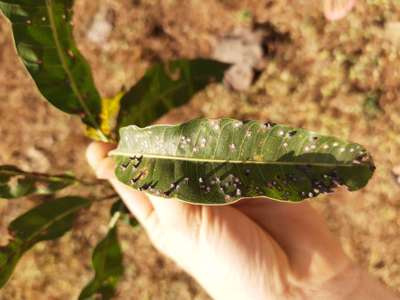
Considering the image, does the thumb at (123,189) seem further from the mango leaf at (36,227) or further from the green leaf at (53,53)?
the mango leaf at (36,227)

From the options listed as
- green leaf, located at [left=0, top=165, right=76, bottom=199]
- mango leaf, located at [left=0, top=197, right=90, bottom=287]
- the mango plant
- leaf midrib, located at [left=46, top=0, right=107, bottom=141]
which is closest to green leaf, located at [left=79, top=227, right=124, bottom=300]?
the mango plant

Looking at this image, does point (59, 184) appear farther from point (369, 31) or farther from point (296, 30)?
point (369, 31)

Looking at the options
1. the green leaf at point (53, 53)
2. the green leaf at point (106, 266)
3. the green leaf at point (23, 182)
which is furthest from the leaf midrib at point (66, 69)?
the green leaf at point (106, 266)

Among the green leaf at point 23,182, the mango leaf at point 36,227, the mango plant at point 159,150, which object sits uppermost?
the mango plant at point 159,150

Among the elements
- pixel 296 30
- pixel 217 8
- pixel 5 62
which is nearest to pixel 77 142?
pixel 5 62

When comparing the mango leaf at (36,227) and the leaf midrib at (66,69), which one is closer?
the leaf midrib at (66,69)
